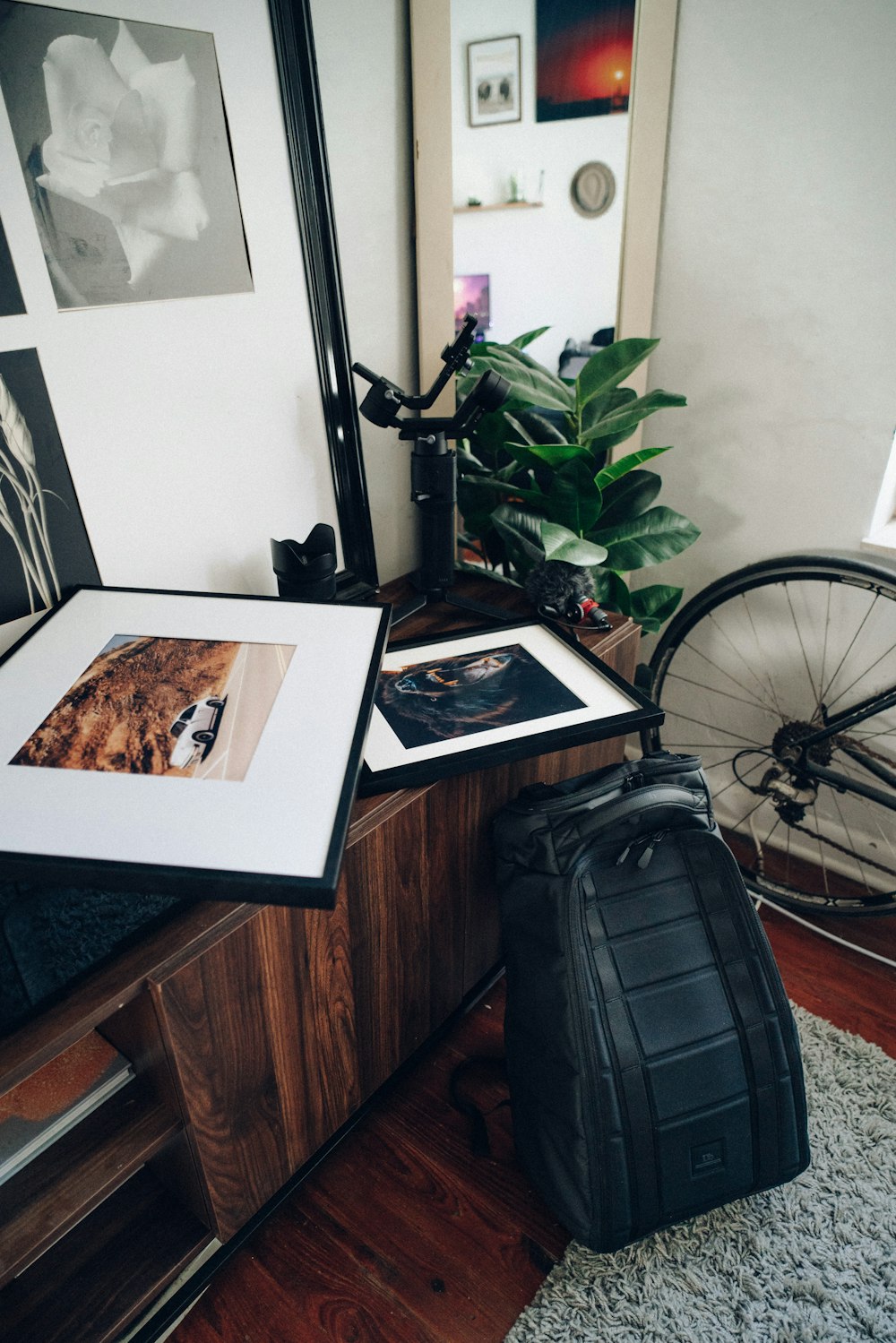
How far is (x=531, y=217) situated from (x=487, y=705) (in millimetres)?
965

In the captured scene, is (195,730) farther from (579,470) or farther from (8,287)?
(579,470)

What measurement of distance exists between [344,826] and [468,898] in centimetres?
58

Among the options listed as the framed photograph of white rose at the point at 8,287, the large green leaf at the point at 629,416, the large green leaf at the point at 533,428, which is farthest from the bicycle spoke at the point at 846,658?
the framed photograph of white rose at the point at 8,287

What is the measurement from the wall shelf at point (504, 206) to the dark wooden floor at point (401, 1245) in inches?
57.8

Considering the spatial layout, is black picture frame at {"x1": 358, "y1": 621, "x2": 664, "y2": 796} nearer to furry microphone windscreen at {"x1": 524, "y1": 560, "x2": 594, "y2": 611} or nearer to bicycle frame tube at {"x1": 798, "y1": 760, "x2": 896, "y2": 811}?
furry microphone windscreen at {"x1": 524, "y1": 560, "x2": 594, "y2": 611}

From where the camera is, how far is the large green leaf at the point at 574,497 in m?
1.28

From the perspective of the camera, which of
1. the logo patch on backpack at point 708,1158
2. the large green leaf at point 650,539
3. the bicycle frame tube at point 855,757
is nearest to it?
the logo patch on backpack at point 708,1158

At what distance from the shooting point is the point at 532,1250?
1.09m

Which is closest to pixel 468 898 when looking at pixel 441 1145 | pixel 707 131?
pixel 441 1145

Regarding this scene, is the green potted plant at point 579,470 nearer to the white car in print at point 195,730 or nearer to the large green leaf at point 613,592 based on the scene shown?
the large green leaf at point 613,592

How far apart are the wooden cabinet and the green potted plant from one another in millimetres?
450

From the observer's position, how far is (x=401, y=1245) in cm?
110

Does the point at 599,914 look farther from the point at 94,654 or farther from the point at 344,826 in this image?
the point at 94,654

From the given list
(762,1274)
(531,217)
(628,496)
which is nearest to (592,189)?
(531,217)
